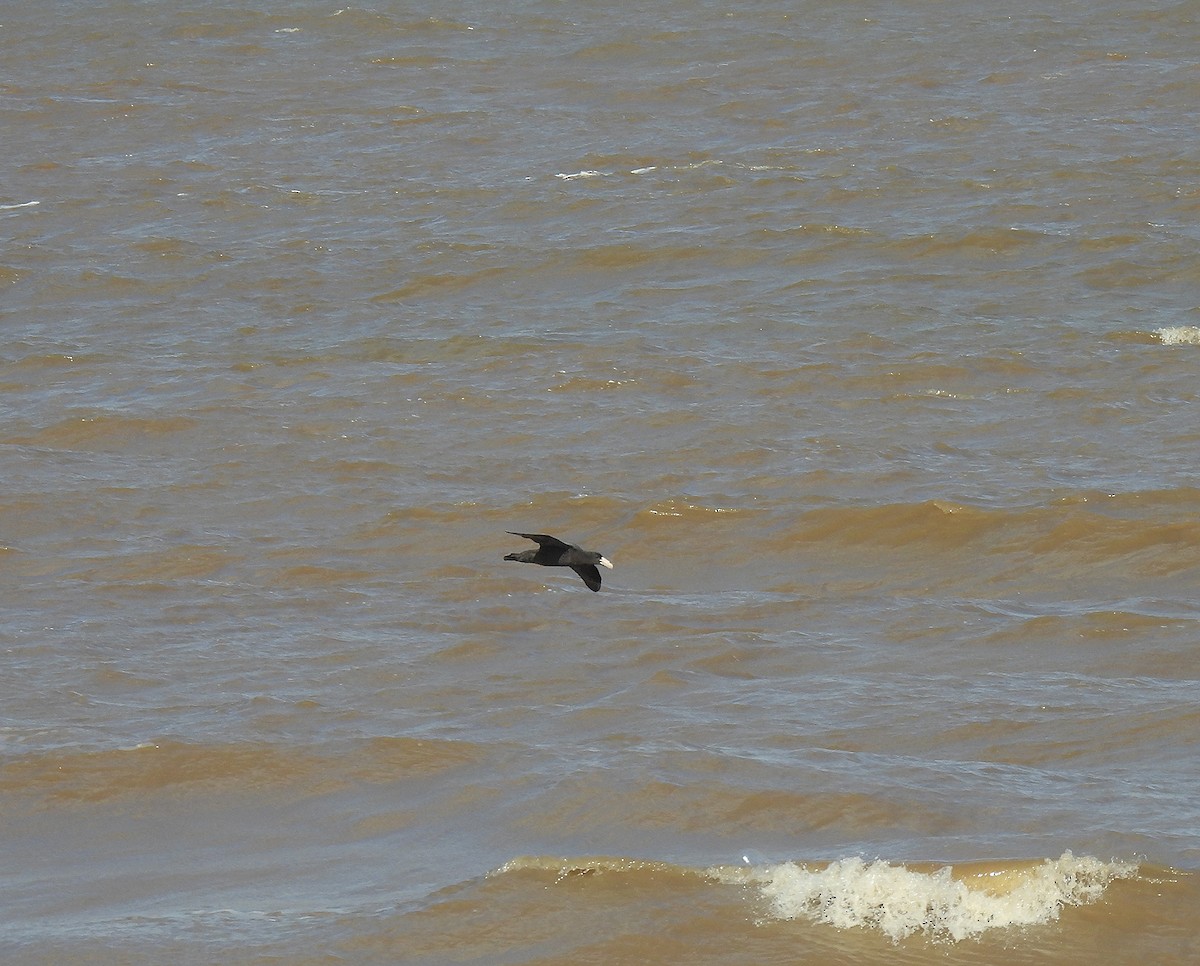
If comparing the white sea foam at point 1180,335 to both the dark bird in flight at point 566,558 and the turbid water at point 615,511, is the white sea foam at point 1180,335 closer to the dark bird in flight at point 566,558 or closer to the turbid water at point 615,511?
the turbid water at point 615,511

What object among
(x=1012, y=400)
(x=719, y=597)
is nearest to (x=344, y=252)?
(x=1012, y=400)

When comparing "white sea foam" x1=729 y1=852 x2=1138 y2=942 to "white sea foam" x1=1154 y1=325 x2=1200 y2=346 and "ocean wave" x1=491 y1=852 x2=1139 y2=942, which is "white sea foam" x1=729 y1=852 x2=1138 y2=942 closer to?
"ocean wave" x1=491 y1=852 x2=1139 y2=942

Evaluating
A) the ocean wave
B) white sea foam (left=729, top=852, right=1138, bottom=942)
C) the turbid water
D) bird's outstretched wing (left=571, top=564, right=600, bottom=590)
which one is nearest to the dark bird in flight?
bird's outstretched wing (left=571, top=564, right=600, bottom=590)

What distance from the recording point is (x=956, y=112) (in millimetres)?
19219

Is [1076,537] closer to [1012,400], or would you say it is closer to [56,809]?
[1012,400]

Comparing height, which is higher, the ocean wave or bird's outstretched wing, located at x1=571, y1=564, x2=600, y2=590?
bird's outstretched wing, located at x1=571, y1=564, x2=600, y2=590

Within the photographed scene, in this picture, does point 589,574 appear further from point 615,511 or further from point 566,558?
point 615,511

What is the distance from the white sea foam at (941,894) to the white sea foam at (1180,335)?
7.07m

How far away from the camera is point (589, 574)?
773 centimetres

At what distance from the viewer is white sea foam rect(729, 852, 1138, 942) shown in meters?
6.55

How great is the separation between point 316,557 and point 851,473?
310 centimetres

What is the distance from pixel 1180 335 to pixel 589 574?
6893 millimetres

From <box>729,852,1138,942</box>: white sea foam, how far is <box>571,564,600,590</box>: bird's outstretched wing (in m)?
1.43

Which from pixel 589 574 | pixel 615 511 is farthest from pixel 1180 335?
pixel 589 574
